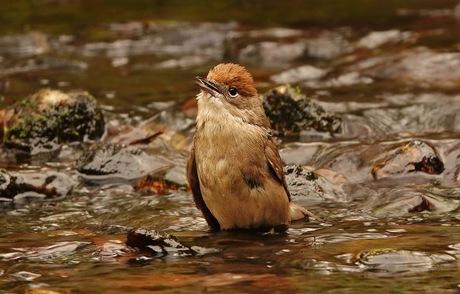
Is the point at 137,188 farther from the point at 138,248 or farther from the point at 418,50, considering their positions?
the point at 418,50

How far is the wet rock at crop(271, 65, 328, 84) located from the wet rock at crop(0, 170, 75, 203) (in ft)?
17.6

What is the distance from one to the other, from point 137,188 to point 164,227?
1685 millimetres

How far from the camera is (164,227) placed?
8000 mm

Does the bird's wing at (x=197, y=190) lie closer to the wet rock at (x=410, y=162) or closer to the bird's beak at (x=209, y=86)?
Answer: the bird's beak at (x=209, y=86)

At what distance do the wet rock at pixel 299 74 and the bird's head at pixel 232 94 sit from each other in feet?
22.5

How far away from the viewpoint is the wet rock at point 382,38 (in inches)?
635

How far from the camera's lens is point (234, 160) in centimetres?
706

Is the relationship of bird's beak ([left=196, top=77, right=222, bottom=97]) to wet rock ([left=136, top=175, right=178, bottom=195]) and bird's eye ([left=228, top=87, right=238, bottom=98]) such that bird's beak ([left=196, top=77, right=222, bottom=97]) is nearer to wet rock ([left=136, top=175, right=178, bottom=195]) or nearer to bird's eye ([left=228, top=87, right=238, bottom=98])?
bird's eye ([left=228, top=87, right=238, bottom=98])

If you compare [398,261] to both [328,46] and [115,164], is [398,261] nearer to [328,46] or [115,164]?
[115,164]

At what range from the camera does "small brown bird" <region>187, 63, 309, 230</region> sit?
7.07m

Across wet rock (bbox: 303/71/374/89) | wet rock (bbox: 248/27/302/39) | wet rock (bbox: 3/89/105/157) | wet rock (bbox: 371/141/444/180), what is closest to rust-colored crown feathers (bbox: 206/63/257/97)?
wet rock (bbox: 371/141/444/180)

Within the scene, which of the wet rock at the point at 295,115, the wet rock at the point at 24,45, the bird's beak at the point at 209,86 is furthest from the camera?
the wet rock at the point at 24,45

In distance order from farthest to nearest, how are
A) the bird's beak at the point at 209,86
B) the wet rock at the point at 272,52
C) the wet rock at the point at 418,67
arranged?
the wet rock at the point at 272,52
the wet rock at the point at 418,67
the bird's beak at the point at 209,86

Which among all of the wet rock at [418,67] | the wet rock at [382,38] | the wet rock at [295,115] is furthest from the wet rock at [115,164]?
the wet rock at [382,38]
